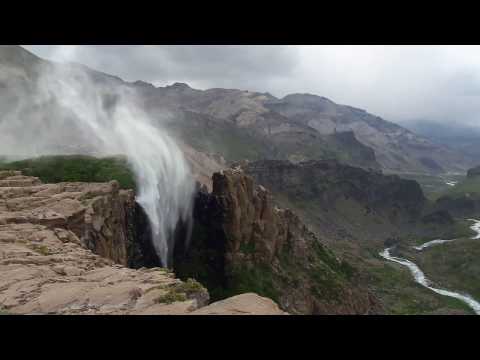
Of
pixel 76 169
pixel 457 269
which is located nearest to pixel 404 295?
pixel 457 269

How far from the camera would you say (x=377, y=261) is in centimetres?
18712

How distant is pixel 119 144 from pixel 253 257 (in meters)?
31.9

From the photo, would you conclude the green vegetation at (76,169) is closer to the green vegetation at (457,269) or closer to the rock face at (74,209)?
the rock face at (74,209)

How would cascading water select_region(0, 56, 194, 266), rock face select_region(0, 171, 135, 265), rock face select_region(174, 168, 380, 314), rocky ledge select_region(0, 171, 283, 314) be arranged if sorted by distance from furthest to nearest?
rock face select_region(174, 168, 380, 314), cascading water select_region(0, 56, 194, 266), rock face select_region(0, 171, 135, 265), rocky ledge select_region(0, 171, 283, 314)

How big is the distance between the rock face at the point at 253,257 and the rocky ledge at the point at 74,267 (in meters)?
25.3

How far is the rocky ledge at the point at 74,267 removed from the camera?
17953 millimetres

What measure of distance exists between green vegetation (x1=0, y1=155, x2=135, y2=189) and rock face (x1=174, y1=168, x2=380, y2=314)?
17721 millimetres

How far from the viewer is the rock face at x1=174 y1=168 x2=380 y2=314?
69.5 meters

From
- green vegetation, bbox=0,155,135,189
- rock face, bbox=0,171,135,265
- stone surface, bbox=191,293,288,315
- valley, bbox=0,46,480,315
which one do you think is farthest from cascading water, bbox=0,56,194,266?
stone surface, bbox=191,293,288,315

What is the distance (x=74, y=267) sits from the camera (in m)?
25.2

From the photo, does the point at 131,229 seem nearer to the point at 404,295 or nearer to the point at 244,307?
the point at 244,307

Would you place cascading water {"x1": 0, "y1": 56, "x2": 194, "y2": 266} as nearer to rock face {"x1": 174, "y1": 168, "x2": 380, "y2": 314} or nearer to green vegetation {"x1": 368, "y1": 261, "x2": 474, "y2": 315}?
rock face {"x1": 174, "y1": 168, "x2": 380, "y2": 314}

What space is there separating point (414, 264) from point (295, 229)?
12333cm
